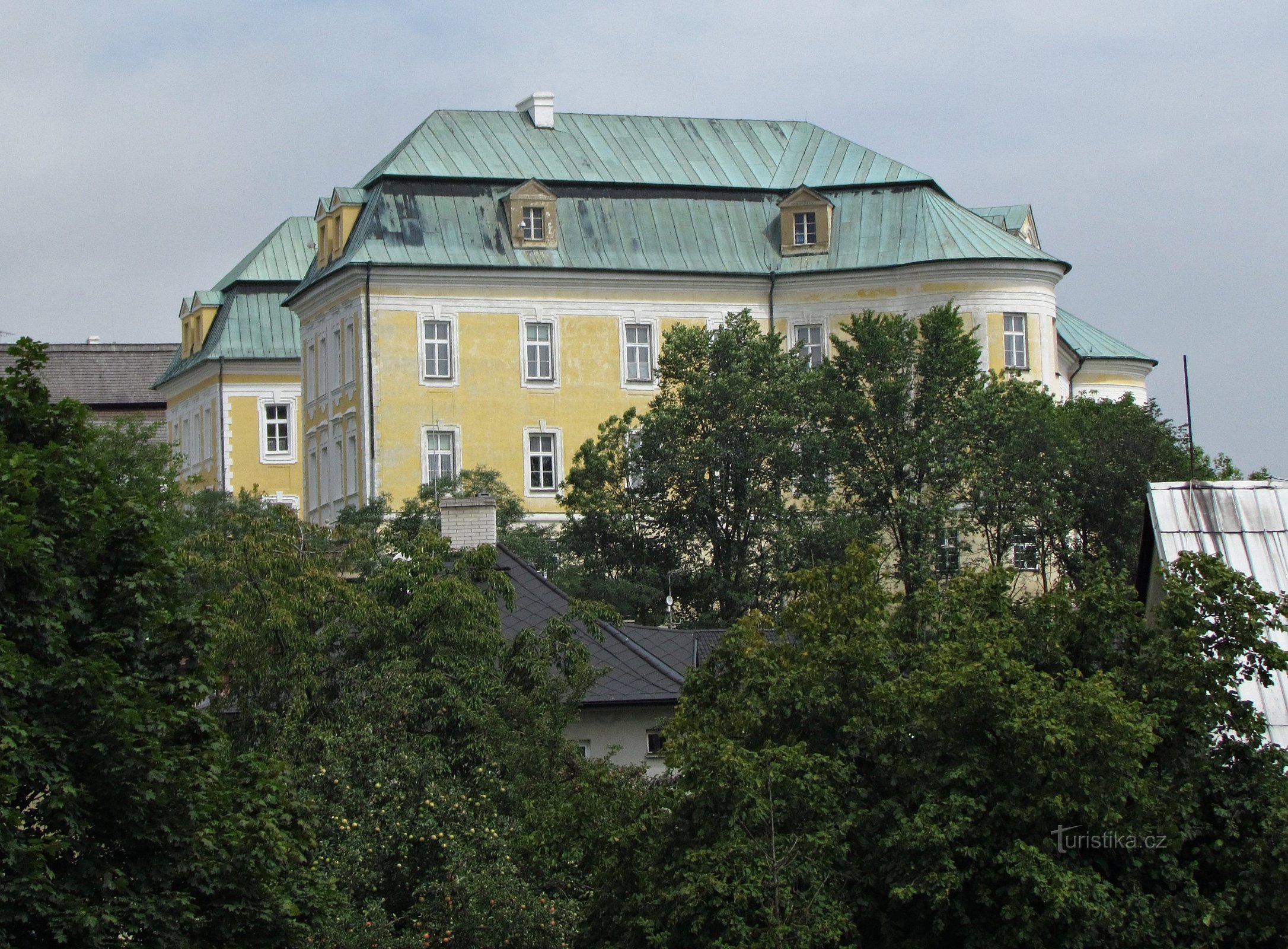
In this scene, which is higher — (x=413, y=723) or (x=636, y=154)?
(x=636, y=154)

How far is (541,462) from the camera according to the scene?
69250mm

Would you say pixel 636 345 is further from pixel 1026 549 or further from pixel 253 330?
pixel 253 330

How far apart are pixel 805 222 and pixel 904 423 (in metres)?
12.6

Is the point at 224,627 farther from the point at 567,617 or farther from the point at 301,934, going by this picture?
the point at 301,934

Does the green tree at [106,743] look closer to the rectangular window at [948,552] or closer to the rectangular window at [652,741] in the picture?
the rectangular window at [652,741]

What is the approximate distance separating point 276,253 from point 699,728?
6761 cm

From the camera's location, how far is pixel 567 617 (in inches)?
1286

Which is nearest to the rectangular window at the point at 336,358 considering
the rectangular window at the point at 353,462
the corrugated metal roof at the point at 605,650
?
the rectangular window at the point at 353,462

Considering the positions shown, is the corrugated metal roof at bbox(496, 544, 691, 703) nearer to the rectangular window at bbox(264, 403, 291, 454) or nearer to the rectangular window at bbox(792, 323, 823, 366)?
the rectangular window at bbox(792, 323, 823, 366)

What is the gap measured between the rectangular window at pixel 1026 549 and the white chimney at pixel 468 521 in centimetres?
2324

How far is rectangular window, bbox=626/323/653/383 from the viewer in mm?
70438

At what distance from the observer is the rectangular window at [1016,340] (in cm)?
6950

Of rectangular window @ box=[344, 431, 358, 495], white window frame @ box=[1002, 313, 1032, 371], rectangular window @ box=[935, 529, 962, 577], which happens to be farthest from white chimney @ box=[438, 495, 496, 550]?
white window frame @ box=[1002, 313, 1032, 371]

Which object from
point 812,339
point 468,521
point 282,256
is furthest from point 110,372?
point 468,521
